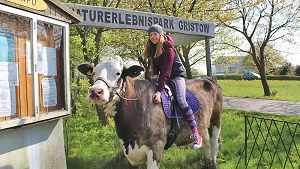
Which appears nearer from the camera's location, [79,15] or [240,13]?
[79,15]

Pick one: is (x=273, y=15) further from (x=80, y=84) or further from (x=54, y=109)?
(x=54, y=109)

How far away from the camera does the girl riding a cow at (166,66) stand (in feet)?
14.9

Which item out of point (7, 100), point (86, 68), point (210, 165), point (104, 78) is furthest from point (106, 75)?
point (210, 165)

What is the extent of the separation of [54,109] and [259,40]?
69.6ft

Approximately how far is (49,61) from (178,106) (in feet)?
6.68

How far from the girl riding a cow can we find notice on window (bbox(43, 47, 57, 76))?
1385 millimetres

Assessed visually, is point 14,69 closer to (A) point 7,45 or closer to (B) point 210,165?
(A) point 7,45

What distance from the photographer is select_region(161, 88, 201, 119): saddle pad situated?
4629mm

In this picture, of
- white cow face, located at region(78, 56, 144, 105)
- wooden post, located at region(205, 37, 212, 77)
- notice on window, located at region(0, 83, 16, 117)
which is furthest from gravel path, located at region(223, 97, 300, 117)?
notice on window, located at region(0, 83, 16, 117)

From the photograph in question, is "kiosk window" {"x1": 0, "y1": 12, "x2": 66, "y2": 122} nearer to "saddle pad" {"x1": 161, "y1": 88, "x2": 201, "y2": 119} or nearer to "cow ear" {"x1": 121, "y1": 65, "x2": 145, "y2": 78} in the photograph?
"cow ear" {"x1": 121, "y1": 65, "x2": 145, "y2": 78}

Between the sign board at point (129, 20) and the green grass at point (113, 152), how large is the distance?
7.88 feet

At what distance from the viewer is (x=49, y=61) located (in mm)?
4559

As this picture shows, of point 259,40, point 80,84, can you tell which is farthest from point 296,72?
point 80,84

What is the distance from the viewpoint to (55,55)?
4.69 metres
